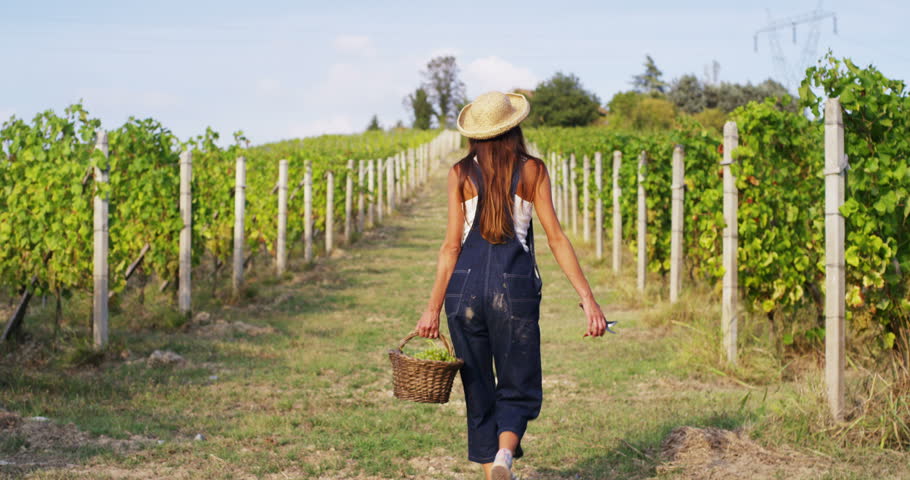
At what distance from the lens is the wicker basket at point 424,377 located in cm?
374

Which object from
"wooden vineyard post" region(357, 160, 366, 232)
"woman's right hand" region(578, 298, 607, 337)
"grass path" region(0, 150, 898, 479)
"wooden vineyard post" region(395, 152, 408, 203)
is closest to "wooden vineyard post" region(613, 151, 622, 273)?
"grass path" region(0, 150, 898, 479)

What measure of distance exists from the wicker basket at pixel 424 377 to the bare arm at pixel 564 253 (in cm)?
55

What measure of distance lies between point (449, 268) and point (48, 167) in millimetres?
5634

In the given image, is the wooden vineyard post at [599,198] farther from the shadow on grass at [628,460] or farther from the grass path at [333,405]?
the shadow on grass at [628,460]

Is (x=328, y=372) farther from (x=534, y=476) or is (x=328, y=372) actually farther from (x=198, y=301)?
(x=198, y=301)

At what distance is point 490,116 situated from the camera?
145 inches

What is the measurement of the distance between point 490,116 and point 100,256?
5.16m

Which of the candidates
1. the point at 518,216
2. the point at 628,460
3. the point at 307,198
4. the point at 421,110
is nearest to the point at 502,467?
the point at 518,216

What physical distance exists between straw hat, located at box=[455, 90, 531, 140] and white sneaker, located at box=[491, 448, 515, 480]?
1228mm

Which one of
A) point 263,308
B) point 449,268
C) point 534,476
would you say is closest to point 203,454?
point 534,476

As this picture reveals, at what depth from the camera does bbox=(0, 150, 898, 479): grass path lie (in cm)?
478

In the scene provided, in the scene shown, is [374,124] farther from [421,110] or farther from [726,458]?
[726,458]

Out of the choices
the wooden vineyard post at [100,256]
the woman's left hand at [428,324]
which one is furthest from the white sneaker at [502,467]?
the wooden vineyard post at [100,256]

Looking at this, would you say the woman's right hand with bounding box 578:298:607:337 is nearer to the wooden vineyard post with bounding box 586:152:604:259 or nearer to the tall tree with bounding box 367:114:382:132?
the wooden vineyard post with bounding box 586:152:604:259
